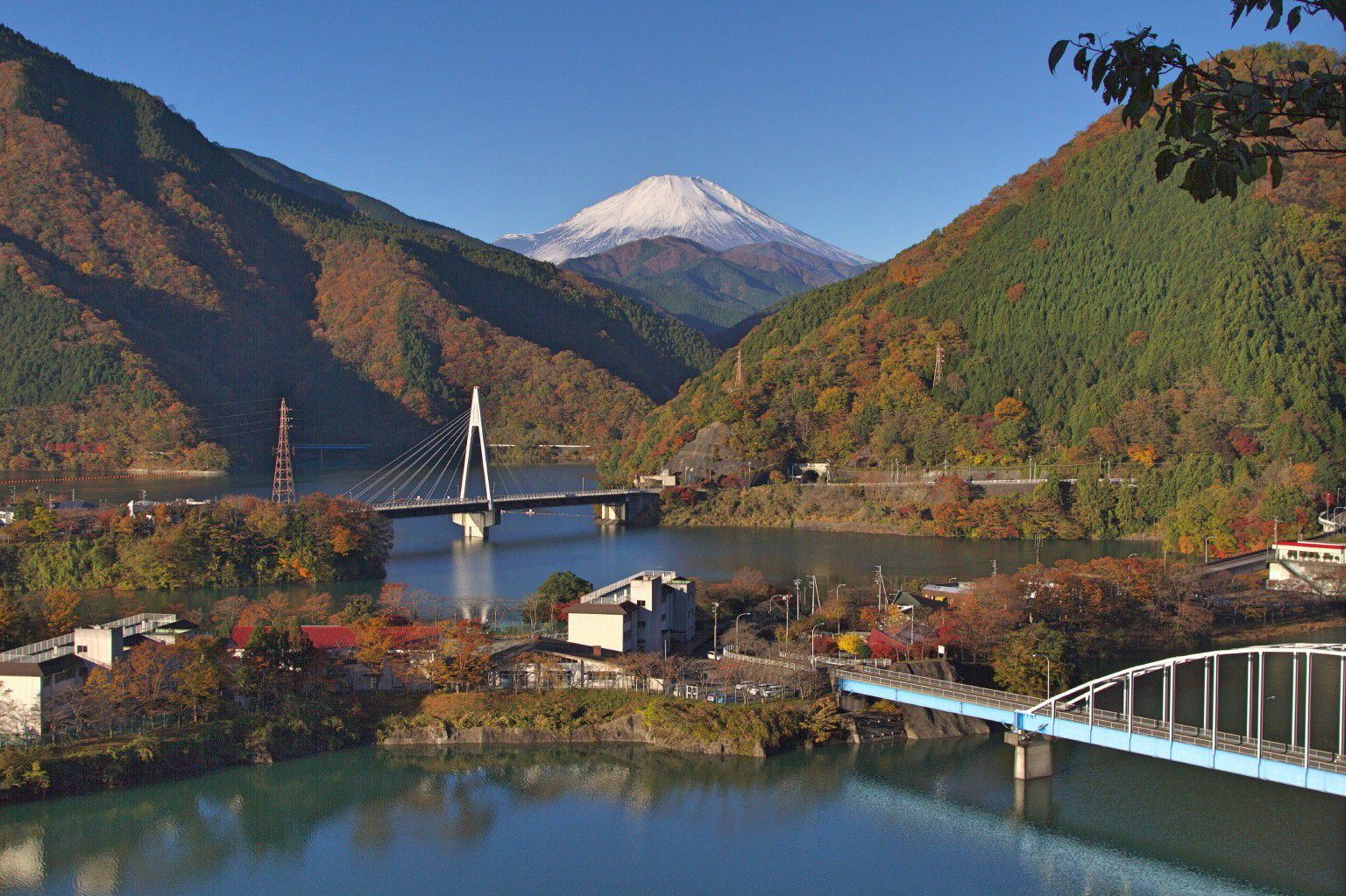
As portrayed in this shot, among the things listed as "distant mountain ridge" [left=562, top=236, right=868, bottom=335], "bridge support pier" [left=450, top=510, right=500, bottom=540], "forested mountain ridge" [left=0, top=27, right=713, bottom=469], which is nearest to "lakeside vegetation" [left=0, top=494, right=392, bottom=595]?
"bridge support pier" [left=450, top=510, right=500, bottom=540]

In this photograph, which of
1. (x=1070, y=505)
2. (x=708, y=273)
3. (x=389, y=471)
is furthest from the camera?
(x=708, y=273)

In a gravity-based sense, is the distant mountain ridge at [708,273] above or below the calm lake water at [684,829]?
above

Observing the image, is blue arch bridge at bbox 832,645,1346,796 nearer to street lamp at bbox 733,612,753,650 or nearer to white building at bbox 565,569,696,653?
street lamp at bbox 733,612,753,650


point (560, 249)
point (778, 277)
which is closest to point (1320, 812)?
point (778, 277)

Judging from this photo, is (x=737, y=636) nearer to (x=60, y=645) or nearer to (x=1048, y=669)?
(x=1048, y=669)

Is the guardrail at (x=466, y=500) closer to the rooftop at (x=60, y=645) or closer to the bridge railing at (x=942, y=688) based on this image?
the rooftop at (x=60, y=645)

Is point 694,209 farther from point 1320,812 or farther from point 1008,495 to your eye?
point 1320,812

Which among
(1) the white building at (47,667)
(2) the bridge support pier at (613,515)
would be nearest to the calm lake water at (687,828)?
(1) the white building at (47,667)

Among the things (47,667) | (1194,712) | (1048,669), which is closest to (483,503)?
(47,667)
